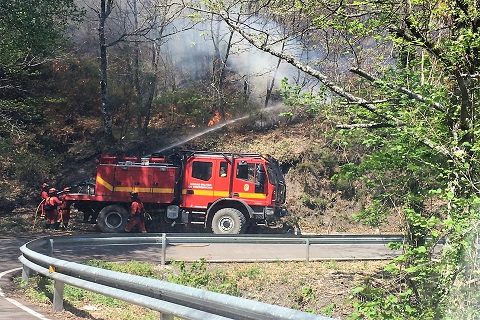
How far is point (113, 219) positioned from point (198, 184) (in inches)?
131

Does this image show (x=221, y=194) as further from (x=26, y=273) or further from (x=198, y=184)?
(x=26, y=273)

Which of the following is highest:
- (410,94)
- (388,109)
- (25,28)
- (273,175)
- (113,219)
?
(25,28)

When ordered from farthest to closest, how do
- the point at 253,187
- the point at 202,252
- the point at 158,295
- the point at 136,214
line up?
the point at 253,187 < the point at 136,214 < the point at 202,252 < the point at 158,295

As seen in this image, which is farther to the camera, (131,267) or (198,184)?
(198,184)

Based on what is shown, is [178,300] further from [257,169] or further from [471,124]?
[257,169]

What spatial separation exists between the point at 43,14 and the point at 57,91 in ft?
34.6

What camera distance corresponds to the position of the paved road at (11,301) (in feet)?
24.9

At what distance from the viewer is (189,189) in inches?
839

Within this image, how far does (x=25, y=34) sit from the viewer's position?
2162 centimetres

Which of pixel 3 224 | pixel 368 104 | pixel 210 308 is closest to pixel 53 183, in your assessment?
pixel 3 224

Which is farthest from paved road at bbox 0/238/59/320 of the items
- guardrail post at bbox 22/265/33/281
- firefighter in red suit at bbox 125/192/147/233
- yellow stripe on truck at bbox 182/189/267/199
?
yellow stripe on truck at bbox 182/189/267/199

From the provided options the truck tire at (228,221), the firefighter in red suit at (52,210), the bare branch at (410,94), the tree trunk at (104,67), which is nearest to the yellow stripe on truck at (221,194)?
the truck tire at (228,221)

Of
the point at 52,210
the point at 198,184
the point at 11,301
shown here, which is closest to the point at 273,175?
the point at 198,184

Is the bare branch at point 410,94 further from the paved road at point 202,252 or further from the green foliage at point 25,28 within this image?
the green foliage at point 25,28
